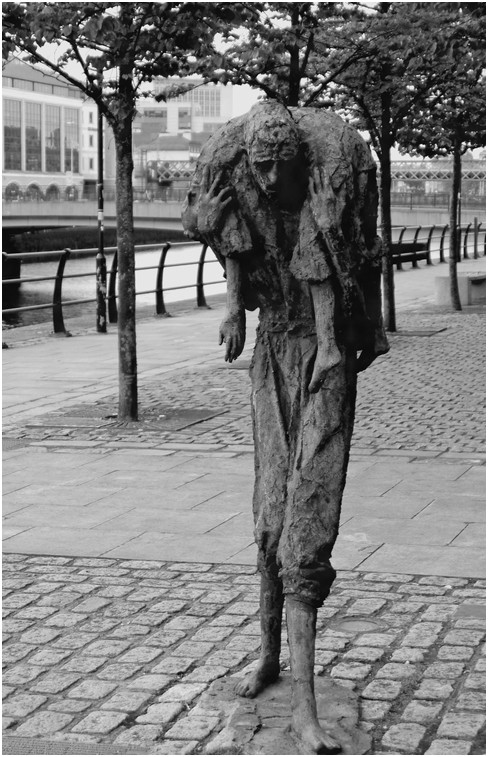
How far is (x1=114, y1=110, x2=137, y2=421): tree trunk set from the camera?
1124 cm

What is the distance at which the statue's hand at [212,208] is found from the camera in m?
4.51

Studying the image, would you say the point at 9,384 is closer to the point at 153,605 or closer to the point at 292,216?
the point at 153,605

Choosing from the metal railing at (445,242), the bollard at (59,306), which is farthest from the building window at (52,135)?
the bollard at (59,306)

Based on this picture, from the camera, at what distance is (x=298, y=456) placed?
4.50 metres

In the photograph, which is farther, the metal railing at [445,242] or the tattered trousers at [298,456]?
the metal railing at [445,242]

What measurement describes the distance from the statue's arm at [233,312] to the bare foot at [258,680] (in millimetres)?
1155

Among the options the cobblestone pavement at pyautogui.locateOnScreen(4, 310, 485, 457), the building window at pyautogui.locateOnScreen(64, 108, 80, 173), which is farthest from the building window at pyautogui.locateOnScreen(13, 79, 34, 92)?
the cobblestone pavement at pyautogui.locateOnScreen(4, 310, 485, 457)

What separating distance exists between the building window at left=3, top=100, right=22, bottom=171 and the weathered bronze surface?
11576 centimetres

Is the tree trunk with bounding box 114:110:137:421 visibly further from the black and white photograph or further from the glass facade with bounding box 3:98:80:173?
the glass facade with bounding box 3:98:80:173

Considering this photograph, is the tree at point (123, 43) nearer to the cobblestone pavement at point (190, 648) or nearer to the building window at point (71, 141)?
the cobblestone pavement at point (190, 648)

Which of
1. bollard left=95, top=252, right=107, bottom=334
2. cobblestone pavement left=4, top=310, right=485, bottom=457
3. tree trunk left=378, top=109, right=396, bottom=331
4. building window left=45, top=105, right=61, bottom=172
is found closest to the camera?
cobblestone pavement left=4, top=310, right=485, bottom=457

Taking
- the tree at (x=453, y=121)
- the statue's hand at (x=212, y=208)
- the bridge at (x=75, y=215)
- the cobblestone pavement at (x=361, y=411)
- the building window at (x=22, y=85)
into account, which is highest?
the building window at (x=22, y=85)

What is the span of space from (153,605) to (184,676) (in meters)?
0.94

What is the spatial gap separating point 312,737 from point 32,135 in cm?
12354
